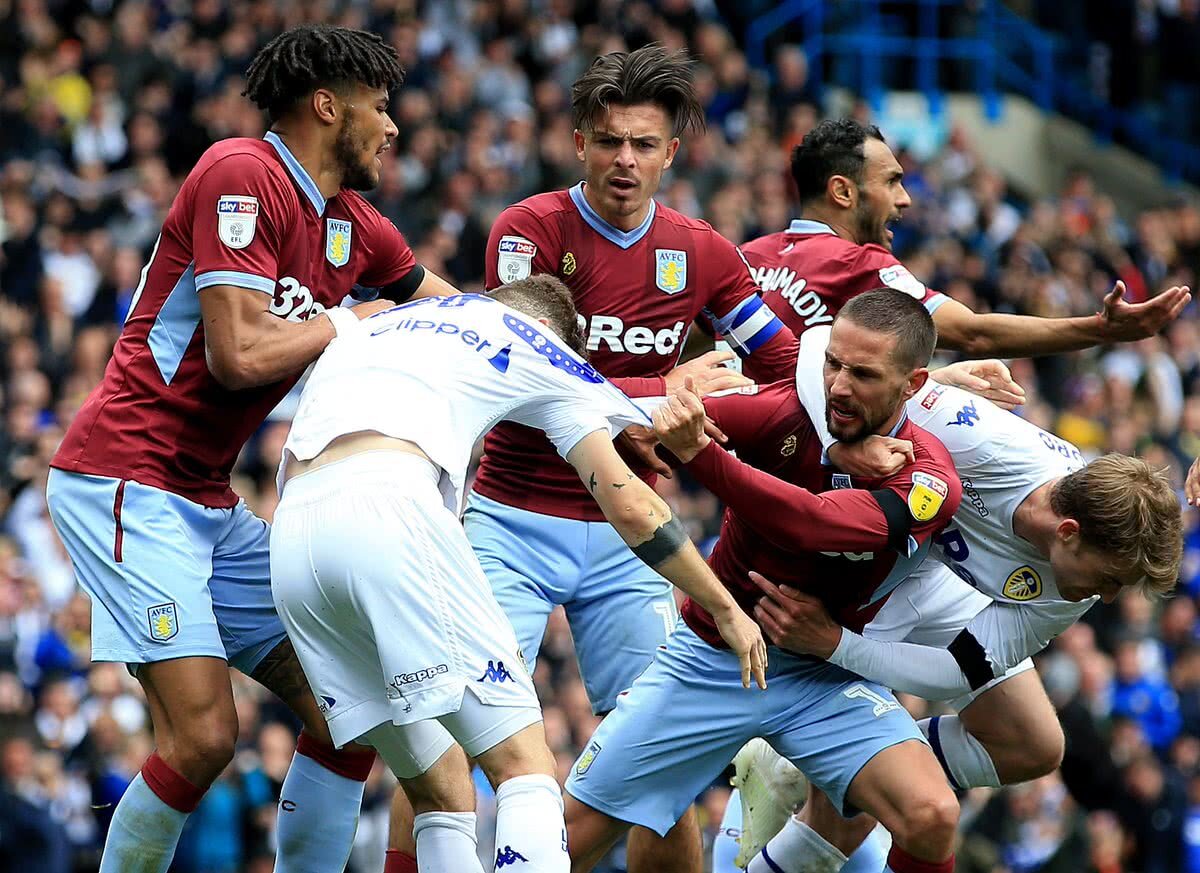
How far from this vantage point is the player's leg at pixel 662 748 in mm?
6684

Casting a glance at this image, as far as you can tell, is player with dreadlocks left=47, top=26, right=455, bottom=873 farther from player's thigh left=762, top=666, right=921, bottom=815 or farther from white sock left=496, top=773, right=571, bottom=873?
player's thigh left=762, top=666, right=921, bottom=815

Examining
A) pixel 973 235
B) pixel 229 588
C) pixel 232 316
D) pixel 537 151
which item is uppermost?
pixel 232 316

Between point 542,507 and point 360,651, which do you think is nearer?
point 360,651

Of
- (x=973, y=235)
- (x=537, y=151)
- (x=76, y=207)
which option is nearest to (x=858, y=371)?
(x=76, y=207)

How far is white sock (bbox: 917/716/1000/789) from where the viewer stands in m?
7.52

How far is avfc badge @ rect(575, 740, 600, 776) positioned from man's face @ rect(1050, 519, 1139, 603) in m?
1.82

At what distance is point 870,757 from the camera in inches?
257

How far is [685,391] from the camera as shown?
6094 mm

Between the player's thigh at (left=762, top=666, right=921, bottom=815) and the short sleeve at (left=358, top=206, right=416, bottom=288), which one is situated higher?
the short sleeve at (left=358, top=206, right=416, bottom=288)

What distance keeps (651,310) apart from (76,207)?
32.3 feet

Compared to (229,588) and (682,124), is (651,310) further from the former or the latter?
(229,588)

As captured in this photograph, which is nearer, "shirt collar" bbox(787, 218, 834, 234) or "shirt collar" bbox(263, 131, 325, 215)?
"shirt collar" bbox(263, 131, 325, 215)

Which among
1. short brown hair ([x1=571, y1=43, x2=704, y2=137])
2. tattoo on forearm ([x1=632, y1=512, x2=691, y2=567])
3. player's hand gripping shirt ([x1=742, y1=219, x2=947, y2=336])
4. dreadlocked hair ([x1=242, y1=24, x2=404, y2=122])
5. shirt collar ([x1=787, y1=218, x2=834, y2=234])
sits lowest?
tattoo on forearm ([x1=632, y1=512, x2=691, y2=567])

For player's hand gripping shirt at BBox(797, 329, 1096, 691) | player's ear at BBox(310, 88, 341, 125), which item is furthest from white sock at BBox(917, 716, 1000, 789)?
player's ear at BBox(310, 88, 341, 125)
